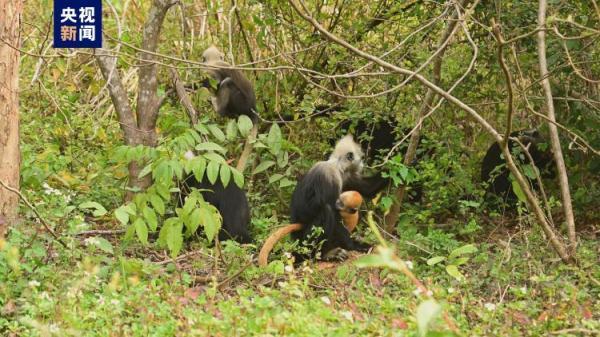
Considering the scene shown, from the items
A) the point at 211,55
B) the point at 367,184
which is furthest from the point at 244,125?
the point at 211,55

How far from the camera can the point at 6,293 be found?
5.03 meters

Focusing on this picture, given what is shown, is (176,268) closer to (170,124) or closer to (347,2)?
(170,124)

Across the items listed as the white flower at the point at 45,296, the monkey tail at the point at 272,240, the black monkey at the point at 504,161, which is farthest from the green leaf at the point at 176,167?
the black monkey at the point at 504,161

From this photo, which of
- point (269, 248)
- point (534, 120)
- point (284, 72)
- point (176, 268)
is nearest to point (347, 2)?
point (284, 72)

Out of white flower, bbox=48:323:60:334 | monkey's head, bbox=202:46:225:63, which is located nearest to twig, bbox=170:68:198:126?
monkey's head, bbox=202:46:225:63

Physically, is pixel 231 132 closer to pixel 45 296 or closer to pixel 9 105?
pixel 9 105

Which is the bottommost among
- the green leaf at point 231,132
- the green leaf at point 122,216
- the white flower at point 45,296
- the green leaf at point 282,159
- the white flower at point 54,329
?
the white flower at point 45,296

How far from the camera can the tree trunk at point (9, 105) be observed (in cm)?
621

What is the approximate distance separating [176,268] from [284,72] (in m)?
3.31

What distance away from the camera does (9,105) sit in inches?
248

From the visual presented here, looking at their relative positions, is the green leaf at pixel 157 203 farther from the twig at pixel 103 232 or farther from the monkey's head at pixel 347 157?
the monkey's head at pixel 347 157

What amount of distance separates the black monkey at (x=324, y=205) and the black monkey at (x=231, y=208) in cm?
46

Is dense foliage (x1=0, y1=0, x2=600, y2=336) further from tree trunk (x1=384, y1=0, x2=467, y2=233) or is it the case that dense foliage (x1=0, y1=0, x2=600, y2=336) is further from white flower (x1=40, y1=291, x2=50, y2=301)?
tree trunk (x1=384, y1=0, x2=467, y2=233)

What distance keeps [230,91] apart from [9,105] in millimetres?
3207
